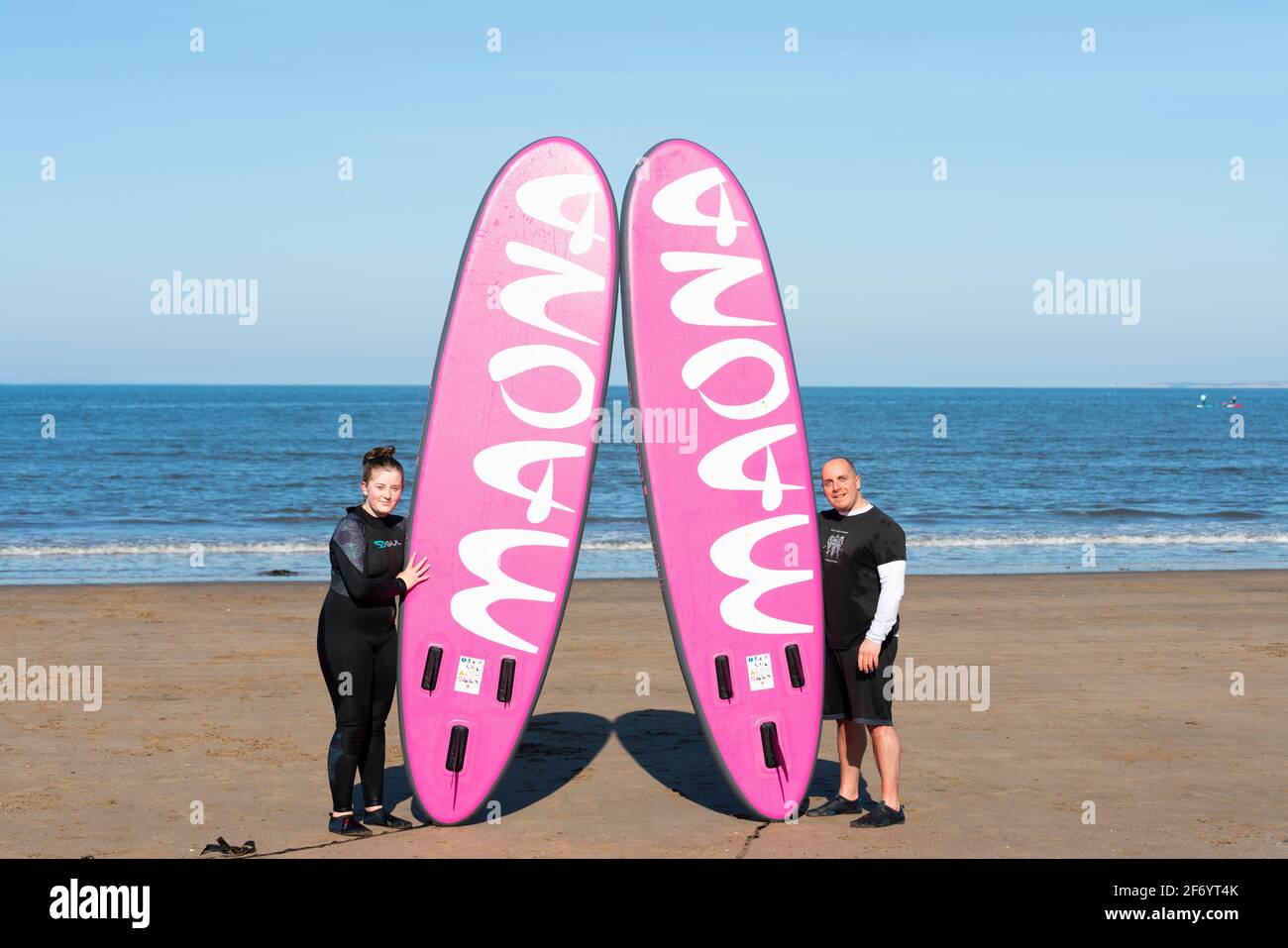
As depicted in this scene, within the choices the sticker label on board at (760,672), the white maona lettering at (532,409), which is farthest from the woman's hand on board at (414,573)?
the sticker label on board at (760,672)

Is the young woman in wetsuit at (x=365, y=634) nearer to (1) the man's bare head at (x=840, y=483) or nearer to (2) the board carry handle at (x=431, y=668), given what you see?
(2) the board carry handle at (x=431, y=668)

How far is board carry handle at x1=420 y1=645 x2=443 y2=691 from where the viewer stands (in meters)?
5.28

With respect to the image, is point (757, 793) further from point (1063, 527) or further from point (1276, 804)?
point (1063, 527)

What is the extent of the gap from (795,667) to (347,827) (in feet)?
6.58

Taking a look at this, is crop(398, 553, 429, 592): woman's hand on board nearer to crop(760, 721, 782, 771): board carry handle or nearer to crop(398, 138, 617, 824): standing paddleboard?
crop(398, 138, 617, 824): standing paddleboard

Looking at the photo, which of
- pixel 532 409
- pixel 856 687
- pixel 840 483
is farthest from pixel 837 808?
pixel 532 409

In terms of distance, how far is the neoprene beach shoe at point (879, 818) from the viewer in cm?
517

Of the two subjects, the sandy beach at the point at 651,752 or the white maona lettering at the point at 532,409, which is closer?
the sandy beach at the point at 651,752

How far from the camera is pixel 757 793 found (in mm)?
5305

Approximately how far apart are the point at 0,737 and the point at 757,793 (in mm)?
4203

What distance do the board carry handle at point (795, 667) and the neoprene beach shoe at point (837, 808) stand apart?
53cm

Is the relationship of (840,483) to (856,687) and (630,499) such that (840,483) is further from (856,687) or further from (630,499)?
(630,499)

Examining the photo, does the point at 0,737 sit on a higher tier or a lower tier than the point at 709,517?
lower
